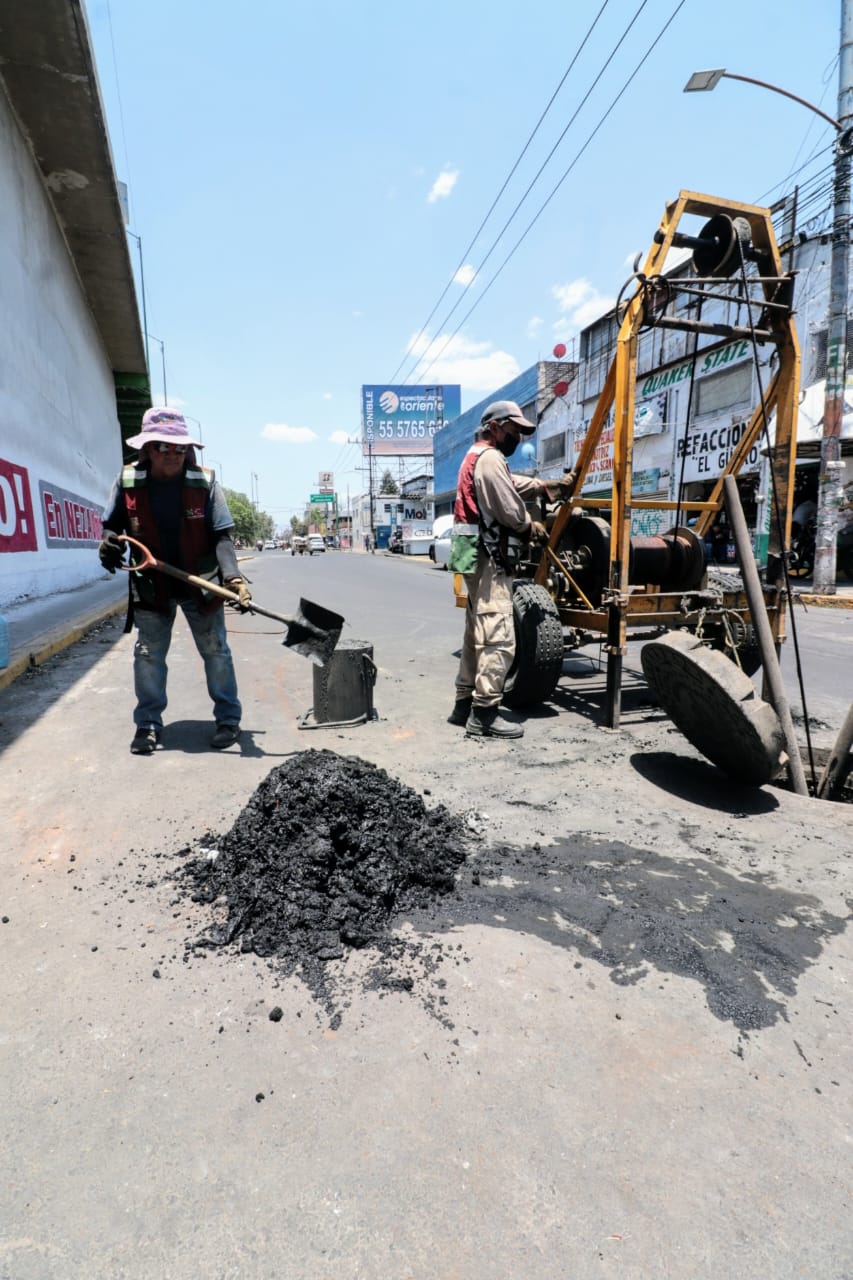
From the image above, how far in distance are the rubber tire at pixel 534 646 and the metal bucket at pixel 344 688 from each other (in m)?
1.02

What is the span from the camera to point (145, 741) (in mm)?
3875

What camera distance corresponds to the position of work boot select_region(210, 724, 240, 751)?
4.02 m

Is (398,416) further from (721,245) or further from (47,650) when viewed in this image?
(721,245)

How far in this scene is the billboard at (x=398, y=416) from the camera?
6097 cm

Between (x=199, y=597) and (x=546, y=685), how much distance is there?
2.41 meters

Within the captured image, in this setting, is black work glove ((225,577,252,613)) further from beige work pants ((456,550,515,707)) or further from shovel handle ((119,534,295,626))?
beige work pants ((456,550,515,707))

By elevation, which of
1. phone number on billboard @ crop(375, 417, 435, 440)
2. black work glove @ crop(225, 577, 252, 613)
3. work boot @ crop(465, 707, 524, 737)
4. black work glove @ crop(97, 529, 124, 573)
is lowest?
work boot @ crop(465, 707, 524, 737)

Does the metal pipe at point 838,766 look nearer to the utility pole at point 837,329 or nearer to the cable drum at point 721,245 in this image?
the cable drum at point 721,245

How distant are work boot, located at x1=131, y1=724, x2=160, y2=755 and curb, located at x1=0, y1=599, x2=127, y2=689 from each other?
81.9 inches

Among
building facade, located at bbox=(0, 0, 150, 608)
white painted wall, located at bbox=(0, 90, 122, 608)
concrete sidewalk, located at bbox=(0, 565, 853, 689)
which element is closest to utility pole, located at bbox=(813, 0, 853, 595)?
concrete sidewalk, located at bbox=(0, 565, 853, 689)

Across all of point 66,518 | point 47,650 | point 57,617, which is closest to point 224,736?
point 47,650

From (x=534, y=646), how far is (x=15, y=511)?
7.52m

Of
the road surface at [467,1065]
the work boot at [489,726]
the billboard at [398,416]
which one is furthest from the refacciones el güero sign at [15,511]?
the billboard at [398,416]

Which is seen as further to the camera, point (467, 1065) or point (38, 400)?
point (38, 400)
